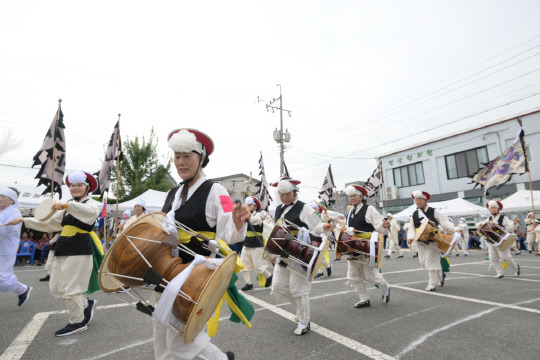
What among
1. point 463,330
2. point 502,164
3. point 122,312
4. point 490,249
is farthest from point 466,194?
point 122,312

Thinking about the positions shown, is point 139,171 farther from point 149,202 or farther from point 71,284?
point 71,284

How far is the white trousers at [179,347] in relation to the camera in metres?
1.95

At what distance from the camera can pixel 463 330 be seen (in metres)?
3.70

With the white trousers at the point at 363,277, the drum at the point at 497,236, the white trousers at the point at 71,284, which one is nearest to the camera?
the white trousers at the point at 71,284

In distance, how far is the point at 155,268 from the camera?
6.55 feet

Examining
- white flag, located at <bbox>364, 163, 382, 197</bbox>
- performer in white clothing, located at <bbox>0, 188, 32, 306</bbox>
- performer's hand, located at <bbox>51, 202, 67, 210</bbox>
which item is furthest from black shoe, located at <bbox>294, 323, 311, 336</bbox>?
white flag, located at <bbox>364, 163, 382, 197</bbox>

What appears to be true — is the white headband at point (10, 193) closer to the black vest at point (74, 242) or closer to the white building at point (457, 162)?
the black vest at point (74, 242)

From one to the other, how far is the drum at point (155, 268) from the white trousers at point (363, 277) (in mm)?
3824

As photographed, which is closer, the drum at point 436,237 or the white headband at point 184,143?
the white headband at point 184,143

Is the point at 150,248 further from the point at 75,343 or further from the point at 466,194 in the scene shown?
the point at 466,194

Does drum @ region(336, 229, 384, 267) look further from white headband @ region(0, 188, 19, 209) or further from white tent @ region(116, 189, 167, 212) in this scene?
white tent @ region(116, 189, 167, 212)

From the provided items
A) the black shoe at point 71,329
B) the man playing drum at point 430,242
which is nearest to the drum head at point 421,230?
the man playing drum at point 430,242

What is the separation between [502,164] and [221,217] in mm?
14314

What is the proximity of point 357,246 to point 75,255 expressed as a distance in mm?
4263
